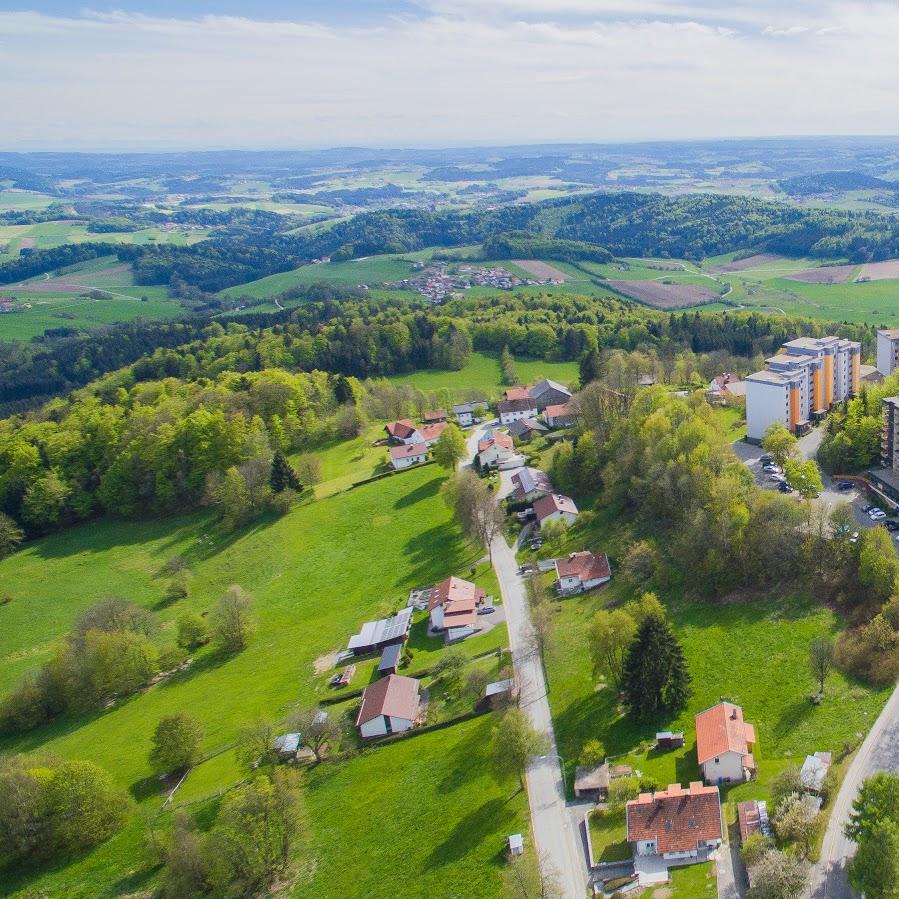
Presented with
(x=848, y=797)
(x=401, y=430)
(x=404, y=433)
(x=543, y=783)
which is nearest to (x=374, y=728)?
(x=543, y=783)

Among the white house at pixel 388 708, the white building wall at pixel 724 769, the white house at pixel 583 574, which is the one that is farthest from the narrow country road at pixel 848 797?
the white house at pixel 388 708

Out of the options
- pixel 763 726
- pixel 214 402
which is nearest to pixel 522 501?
pixel 763 726

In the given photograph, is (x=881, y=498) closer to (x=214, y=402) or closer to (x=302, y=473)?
(x=302, y=473)

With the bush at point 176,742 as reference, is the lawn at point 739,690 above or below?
above

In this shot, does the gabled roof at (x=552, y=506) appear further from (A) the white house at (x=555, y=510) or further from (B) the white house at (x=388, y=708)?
(B) the white house at (x=388, y=708)

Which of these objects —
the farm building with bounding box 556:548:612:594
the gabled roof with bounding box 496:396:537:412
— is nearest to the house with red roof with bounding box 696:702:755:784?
the farm building with bounding box 556:548:612:594

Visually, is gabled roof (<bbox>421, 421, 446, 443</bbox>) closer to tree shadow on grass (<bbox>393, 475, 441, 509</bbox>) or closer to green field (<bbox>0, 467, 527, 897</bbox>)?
green field (<bbox>0, 467, 527, 897</bbox>)
